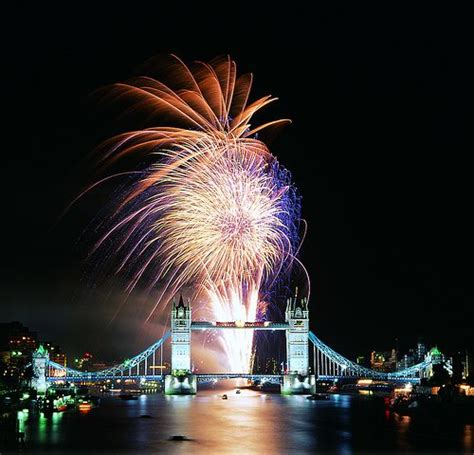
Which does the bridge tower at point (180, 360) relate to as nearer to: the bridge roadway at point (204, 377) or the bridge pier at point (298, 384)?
the bridge roadway at point (204, 377)

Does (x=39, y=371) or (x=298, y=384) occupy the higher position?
(x=39, y=371)

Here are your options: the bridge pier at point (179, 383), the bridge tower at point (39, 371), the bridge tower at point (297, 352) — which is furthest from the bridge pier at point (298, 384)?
the bridge tower at point (39, 371)

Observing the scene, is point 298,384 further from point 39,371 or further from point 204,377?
point 39,371

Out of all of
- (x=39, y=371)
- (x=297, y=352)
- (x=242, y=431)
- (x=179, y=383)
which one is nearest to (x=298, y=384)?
(x=297, y=352)

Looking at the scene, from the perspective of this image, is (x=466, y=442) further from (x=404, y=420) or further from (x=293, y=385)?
(x=293, y=385)

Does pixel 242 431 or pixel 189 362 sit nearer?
pixel 242 431

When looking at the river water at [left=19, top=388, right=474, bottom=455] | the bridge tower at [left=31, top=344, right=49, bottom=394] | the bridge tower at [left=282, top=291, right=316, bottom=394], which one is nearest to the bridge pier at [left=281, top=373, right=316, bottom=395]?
the bridge tower at [left=282, top=291, right=316, bottom=394]
